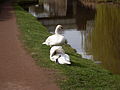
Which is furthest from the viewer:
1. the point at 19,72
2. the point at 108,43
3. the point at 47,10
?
the point at 47,10

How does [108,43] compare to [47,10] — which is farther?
[47,10]

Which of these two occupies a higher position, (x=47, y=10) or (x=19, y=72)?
(x=19, y=72)

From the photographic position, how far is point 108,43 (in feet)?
68.2

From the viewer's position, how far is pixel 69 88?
10.0 m

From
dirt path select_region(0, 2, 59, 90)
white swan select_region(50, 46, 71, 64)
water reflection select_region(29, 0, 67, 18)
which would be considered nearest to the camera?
dirt path select_region(0, 2, 59, 90)

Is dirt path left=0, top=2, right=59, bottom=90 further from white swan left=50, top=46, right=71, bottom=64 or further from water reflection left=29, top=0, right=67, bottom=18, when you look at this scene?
water reflection left=29, top=0, right=67, bottom=18

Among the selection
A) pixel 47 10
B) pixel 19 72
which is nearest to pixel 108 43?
pixel 19 72

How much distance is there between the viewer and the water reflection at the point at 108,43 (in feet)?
53.5

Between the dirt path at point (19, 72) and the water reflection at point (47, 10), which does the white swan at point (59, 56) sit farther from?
the water reflection at point (47, 10)

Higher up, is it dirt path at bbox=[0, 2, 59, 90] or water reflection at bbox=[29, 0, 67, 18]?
dirt path at bbox=[0, 2, 59, 90]

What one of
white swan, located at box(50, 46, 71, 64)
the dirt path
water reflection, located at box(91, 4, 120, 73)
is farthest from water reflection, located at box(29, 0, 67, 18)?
white swan, located at box(50, 46, 71, 64)

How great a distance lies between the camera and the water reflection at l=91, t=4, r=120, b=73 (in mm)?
16300

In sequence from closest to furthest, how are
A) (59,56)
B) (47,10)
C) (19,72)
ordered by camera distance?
(19,72) < (59,56) < (47,10)

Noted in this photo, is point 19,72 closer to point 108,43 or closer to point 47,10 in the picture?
point 108,43
